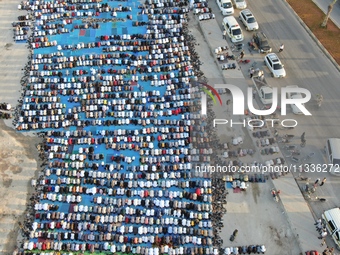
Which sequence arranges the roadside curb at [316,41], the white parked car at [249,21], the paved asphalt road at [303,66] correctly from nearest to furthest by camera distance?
the paved asphalt road at [303,66]
the roadside curb at [316,41]
the white parked car at [249,21]

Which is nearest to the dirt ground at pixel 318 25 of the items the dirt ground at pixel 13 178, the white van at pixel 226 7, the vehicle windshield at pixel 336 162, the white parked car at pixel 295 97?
the white parked car at pixel 295 97

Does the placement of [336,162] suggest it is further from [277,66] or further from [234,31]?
[234,31]

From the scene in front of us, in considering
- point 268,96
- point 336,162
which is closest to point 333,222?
point 336,162

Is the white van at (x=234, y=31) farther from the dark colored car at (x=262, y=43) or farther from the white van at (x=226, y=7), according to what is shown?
the white van at (x=226, y=7)

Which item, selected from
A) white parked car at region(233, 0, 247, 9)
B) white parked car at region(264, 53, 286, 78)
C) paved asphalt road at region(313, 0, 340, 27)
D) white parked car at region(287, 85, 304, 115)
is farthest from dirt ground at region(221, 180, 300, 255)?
paved asphalt road at region(313, 0, 340, 27)

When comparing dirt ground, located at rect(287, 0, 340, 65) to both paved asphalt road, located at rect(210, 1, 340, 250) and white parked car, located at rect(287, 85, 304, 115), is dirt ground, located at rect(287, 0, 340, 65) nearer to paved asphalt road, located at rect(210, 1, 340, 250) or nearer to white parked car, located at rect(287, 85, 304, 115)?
paved asphalt road, located at rect(210, 1, 340, 250)

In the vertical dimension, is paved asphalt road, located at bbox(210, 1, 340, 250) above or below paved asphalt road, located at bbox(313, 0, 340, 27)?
below
